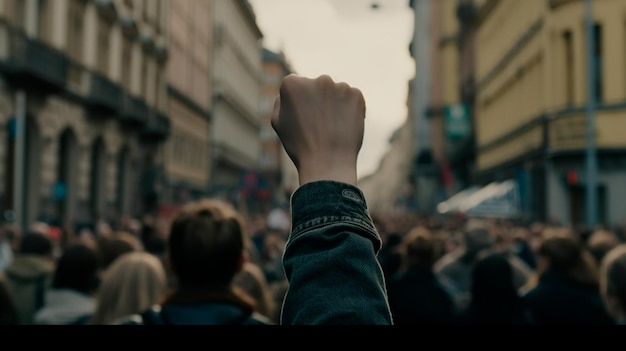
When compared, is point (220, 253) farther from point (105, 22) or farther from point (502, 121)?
point (502, 121)

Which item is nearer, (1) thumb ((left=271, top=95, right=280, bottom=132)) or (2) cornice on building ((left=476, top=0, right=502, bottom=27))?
(1) thumb ((left=271, top=95, right=280, bottom=132))

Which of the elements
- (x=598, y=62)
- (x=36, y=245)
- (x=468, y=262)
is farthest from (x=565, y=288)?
(x=598, y=62)

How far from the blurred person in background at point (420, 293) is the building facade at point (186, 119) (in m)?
24.6

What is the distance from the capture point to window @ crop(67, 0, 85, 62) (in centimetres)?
2720

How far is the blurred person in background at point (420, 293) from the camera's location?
19.1ft

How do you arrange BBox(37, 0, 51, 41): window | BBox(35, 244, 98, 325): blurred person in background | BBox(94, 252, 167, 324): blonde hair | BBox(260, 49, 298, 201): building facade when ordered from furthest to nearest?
BBox(37, 0, 51, 41): window, BBox(260, 49, 298, 201): building facade, BBox(35, 244, 98, 325): blurred person in background, BBox(94, 252, 167, 324): blonde hair

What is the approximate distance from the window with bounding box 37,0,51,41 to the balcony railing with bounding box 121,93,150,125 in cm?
657

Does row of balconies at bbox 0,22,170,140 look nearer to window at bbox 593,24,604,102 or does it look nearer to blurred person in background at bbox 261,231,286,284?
blurred person in background at bbox 261,231,286,284

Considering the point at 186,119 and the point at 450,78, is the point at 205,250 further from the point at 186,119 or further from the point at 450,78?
the point at 450,78

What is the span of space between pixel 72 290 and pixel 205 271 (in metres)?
1.93

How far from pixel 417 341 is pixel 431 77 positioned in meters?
68.5

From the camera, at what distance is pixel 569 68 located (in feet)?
86.3

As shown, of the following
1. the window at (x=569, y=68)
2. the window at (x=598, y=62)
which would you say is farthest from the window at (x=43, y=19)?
the window at (x=598, y=62)

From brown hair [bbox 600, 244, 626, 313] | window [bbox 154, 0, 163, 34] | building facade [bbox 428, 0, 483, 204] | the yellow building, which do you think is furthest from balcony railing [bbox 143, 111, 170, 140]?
brown hair [bbox 600, 244, 626, 313]
